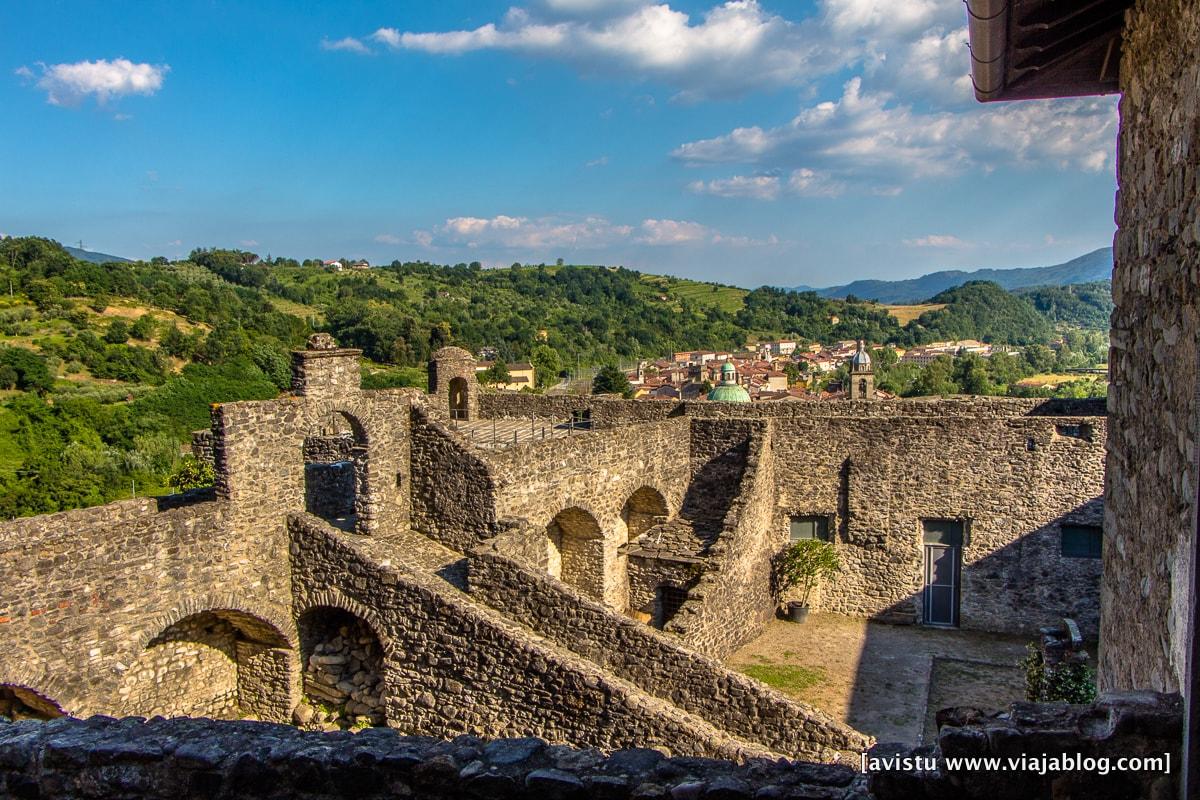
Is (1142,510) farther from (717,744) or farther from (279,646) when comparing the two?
(279,646)

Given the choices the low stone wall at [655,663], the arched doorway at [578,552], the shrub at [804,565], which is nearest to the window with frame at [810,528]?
the shrub at [804,565]

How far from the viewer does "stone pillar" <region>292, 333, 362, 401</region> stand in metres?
11.5

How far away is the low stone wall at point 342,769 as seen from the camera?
11.9ft

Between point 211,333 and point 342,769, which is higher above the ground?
point 211,333

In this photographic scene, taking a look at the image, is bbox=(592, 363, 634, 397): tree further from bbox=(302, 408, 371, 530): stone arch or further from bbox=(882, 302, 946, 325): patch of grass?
bbox=(882, 302, 946, 325): patch of grass

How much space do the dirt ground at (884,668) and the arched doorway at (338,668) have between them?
6.01m

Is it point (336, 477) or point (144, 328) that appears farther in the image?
point (144, 328)

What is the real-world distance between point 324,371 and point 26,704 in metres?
5.05

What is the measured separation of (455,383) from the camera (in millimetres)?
22688

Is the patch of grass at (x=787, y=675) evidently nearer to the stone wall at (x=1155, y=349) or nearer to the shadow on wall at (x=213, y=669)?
the shadow on wall at (x=213, y=669)

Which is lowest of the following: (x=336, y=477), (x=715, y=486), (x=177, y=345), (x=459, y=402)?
(x=715, y=486)

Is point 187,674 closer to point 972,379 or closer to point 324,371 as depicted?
point 324,371

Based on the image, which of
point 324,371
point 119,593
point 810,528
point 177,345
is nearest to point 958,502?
point 810,528

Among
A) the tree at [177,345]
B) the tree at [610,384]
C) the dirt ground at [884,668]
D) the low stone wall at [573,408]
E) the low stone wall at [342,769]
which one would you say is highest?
the tree at [177,345]
